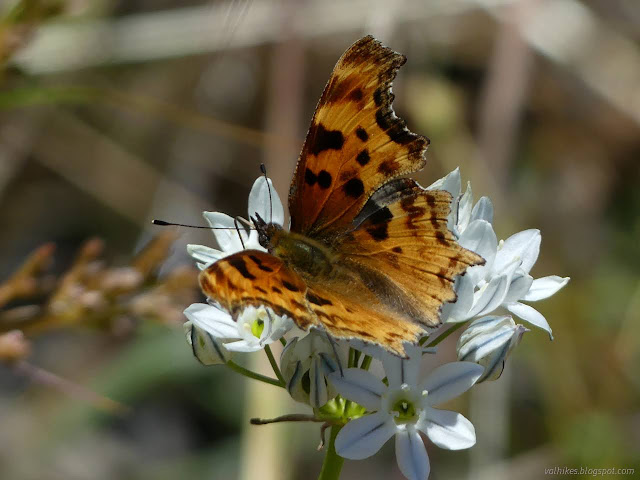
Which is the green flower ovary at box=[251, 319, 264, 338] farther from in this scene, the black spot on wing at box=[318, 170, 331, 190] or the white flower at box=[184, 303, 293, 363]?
the black spot on wing at box=[318, 170, 331, 190]

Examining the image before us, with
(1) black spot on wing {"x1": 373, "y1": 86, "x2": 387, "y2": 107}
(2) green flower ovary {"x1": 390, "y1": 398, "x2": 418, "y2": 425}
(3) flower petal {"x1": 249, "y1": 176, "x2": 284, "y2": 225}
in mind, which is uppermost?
(1) black spot on wing {"x1": 373, "y1": 86, "x2": 387, "y2": 107}

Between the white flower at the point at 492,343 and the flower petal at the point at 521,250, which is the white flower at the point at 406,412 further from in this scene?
the flower petal at the point at 521,250

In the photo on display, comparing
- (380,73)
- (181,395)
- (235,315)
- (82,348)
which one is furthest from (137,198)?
(235,315)

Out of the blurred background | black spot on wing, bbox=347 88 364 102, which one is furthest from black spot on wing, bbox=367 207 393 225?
the blurred background

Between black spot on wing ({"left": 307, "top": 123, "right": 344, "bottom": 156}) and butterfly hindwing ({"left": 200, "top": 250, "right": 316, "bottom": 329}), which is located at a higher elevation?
black spot on wing ({"left": 307, "top": 123, "right": 344, "bottom": 156})

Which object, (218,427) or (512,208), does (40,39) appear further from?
(512,208)

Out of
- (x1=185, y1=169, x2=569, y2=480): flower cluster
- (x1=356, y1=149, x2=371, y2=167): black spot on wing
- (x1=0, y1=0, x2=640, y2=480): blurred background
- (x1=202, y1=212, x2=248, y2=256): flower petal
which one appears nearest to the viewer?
(x1=185, y1=169, x2=569, y2=480): flower cluster

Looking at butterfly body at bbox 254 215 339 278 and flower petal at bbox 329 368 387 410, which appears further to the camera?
butterfly body at bbox 254 215 339 278
